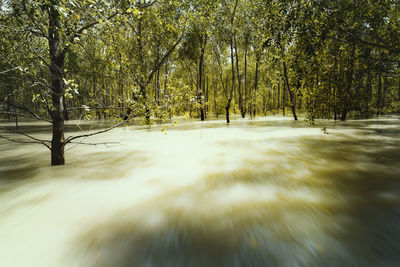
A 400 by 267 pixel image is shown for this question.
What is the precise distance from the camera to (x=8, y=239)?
331 centimetres

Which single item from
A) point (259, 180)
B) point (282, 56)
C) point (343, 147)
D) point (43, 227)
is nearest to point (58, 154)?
point (43, 227)

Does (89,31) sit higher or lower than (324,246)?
higher

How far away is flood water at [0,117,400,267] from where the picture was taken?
284 cm

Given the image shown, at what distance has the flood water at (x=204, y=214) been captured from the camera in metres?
2.84

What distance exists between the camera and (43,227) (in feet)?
12.0

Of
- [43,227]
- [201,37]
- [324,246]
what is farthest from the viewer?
[201,37]

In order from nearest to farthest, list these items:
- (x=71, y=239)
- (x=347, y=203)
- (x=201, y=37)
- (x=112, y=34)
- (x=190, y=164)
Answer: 1. (x=71, y=239)
2. (x=347, y=203)
3. (x=112, y=34)
4. (x=190, y=164)
5. (x=201, y=37)

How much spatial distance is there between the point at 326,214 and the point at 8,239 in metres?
5.82

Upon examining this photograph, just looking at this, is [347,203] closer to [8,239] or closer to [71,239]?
[71,239]

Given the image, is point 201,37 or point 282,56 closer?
point 282,56

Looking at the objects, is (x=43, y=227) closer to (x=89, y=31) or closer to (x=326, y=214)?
(x=326, y=214)

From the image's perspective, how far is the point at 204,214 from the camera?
3.99m

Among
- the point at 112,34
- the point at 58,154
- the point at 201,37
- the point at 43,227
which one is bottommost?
the point at 43,227

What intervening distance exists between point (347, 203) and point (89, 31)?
9774mm
